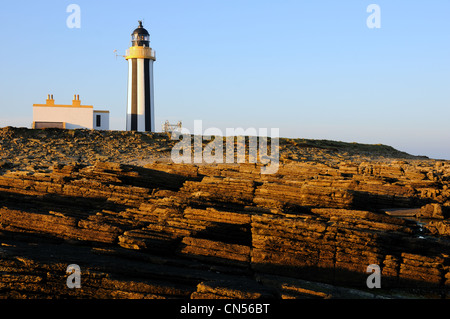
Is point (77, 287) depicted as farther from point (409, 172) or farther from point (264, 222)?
point (409, 172)

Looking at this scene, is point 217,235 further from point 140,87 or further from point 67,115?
point 140,87

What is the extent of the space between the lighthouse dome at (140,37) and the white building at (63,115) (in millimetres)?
8263

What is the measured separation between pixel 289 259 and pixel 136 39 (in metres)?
40.1

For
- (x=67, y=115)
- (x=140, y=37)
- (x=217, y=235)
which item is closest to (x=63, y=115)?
(x=67, y=115)

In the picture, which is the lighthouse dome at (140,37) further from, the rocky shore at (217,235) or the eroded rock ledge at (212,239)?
the eroded rock ledge at (212,239)

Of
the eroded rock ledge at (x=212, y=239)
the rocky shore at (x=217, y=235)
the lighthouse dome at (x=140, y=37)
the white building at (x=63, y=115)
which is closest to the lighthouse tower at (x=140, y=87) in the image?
the lighthouse dome at (x=140, y=37)

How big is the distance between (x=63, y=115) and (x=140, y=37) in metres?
11.0

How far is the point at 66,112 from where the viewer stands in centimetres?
4372

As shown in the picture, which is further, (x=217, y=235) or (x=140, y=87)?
(x=140, y=87)

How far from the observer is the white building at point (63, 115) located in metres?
43.2

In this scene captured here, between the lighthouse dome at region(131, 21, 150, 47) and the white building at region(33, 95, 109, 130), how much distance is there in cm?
826

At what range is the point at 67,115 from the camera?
144 feet

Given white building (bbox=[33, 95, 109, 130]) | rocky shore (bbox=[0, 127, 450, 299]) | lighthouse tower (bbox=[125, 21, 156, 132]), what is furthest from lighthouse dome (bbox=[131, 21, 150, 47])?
rocky shore (bbox=[0, 127, 450, 299])
